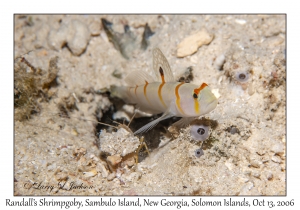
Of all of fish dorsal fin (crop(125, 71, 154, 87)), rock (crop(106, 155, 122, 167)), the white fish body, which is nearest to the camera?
the white fish body

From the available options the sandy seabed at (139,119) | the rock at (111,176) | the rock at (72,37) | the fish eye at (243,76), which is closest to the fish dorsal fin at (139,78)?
the sandy seabed at (139,119)

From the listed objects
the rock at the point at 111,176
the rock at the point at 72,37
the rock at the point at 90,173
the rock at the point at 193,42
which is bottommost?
the rock at the point at 111,176

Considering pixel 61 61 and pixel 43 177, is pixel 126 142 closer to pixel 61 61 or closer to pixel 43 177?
pixel 43 177

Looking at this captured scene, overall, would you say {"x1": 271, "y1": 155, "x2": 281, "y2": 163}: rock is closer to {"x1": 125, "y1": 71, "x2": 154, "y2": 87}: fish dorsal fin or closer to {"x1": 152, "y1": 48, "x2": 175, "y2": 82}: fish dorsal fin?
{"x1": 152, "y1": 48, "x2": 175, "y2": 82}: fish dorsal fin

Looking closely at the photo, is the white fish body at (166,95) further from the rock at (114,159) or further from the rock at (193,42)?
the rock at (193,42)

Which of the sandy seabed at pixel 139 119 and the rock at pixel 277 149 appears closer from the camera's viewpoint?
the sandy seabed at pixel 139 119

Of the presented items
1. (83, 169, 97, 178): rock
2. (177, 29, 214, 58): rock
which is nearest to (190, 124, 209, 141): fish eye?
(83, 169, 97, 178): rock

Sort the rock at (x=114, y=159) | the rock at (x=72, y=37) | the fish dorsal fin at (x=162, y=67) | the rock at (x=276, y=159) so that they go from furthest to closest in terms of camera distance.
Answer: the rock at (x=72, y=37)
the fish dorsal fin at (x=162, y=67)
the rock at (x=276, y=159)
the rock at (x=114, y=159)
